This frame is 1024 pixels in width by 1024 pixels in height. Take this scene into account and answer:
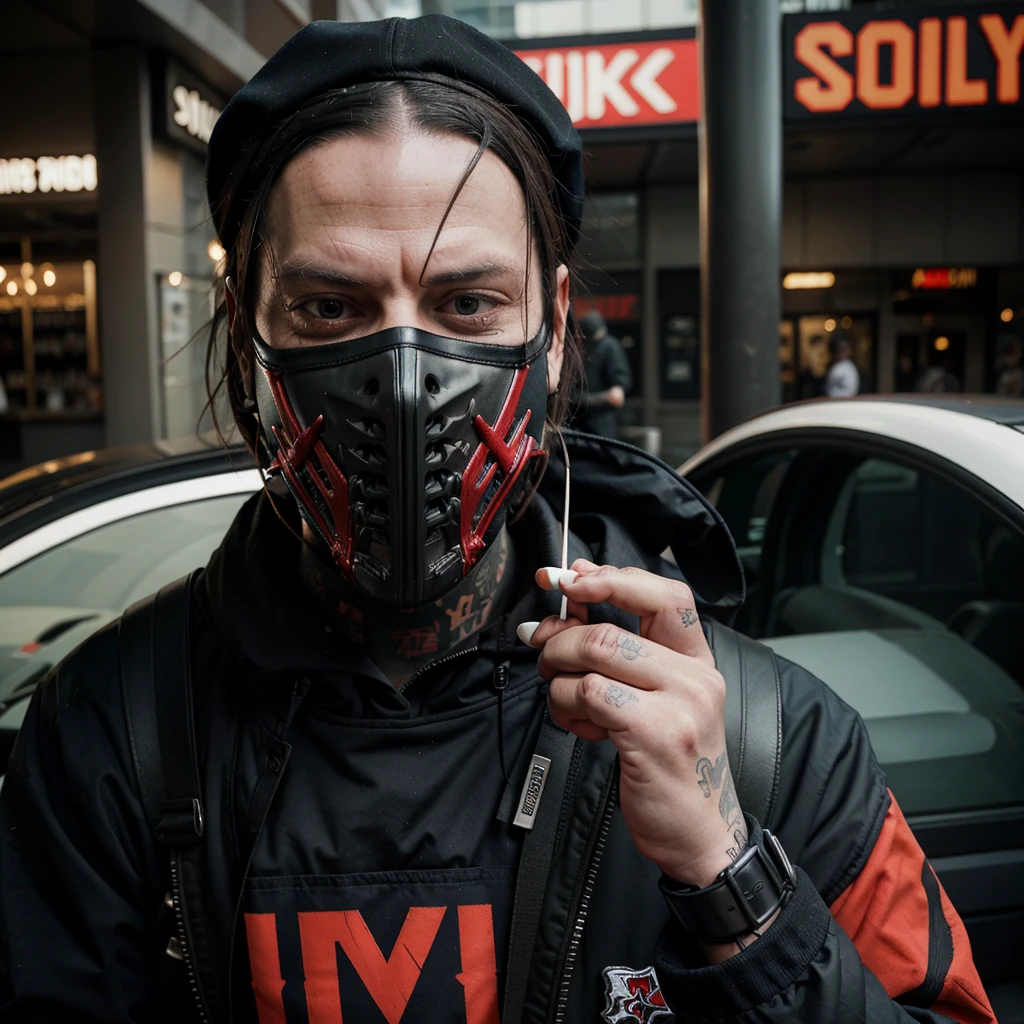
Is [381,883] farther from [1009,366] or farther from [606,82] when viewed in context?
[1009,366]

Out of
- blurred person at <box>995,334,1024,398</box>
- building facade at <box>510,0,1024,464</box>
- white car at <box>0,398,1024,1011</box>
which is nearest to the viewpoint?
white car at <box>0,398,1024,1011</box>

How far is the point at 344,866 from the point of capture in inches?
48.9

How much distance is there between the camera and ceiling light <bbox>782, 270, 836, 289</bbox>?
1538cm

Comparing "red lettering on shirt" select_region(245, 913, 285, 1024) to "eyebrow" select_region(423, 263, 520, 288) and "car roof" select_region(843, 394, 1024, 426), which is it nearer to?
"eyebrow" select_region(423, 263, 520, 288)

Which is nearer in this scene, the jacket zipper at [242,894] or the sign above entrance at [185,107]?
the jacket zipper at [242,894]

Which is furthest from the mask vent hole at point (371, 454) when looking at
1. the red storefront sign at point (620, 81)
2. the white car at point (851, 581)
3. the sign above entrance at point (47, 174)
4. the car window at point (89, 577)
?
the sign above entrance at point (47, 174)

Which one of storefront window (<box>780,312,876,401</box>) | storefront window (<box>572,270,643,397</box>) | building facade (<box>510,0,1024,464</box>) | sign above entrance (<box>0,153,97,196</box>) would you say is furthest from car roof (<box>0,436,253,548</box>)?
storefront window (<box>780,312,876,401</box>)

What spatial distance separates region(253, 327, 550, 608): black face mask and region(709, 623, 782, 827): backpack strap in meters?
0.37

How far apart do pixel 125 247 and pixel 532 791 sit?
944 centimetres

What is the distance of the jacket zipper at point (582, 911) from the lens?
120 centimetres

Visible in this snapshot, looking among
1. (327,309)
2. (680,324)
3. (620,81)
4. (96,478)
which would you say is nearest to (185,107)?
(620,81)

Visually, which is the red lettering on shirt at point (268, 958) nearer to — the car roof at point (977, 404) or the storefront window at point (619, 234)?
the car roof at point (977, 404)

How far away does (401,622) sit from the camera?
4.51ft

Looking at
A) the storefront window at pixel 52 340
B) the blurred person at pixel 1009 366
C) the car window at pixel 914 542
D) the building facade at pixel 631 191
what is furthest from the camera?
the blurred person at pixel 1009 366
